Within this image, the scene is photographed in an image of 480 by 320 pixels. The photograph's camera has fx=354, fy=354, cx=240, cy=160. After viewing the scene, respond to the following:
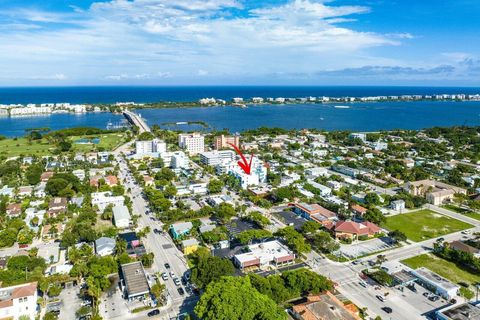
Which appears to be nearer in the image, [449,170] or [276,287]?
[276,287]

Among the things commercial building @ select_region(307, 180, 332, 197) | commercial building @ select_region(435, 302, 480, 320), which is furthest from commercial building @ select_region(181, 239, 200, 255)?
commercial building @ select_region(307, 180, 332, 197)

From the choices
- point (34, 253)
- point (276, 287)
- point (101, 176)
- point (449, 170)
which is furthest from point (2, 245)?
point (449, 170)

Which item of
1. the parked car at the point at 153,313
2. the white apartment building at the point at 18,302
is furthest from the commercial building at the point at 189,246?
the white apartment building at the point at 18,302

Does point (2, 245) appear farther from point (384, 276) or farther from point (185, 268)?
point (384, 276)

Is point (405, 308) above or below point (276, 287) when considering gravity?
below

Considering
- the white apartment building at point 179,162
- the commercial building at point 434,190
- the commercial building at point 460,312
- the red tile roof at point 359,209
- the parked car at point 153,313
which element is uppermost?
the white apartment building at point 179,162

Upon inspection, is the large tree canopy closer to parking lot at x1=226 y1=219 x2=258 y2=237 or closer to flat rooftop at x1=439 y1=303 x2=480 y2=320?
flat rooftop at x1=439 y1=303 x2=480 y2=320

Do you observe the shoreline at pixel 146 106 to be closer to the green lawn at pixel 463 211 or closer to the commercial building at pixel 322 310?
the green lawn at pixel 463 211
